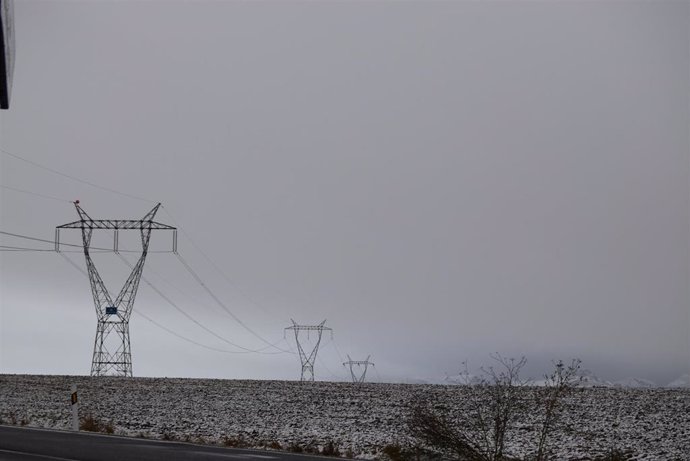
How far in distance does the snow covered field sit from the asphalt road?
2.73m

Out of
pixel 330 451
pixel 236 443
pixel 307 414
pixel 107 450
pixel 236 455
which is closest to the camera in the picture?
pixel 107 450

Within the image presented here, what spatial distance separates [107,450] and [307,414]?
58.6 feet

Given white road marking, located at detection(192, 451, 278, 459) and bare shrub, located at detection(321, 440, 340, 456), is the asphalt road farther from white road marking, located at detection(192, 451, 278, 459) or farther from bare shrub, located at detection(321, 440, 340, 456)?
bare shrub, located at detection(321, 440, 340, 456)

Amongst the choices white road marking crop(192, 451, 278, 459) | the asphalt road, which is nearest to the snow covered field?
the asphalt road

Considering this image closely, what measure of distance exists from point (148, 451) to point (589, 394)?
33.2 metres

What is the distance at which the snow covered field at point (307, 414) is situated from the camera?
83.2 ft

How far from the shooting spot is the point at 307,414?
117 ft

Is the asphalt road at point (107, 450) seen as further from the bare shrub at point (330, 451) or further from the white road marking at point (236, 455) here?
the bare shrub at point (330, 451)

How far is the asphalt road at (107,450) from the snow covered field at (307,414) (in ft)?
8.97

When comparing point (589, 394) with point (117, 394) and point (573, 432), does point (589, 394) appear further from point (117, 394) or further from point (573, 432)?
point (117, 394)

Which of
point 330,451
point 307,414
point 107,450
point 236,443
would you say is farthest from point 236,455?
point 307,414

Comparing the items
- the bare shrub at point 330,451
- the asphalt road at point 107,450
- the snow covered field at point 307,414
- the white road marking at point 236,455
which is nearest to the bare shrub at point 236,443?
the snow covered field at point 307,414

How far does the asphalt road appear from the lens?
1683 cm

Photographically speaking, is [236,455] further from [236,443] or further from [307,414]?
[307,414]
